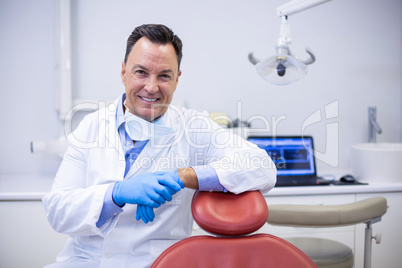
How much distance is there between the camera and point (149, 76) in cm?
115

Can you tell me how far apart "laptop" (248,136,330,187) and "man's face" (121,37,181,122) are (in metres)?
0.92

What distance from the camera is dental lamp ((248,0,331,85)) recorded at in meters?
1.49

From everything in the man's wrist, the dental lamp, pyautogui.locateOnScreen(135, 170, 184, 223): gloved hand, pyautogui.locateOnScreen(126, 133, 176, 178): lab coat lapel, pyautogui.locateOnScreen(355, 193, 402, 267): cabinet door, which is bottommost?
pyautogui.locateOnScreen(355, 193, 402, 267): cabinet door

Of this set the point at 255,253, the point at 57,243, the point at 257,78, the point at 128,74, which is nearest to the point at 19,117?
the point at 57,243

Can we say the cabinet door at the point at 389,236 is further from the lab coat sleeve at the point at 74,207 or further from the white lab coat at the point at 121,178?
the lab coat sleeve at the point at 74,207

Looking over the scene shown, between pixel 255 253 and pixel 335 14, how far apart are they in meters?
1.95

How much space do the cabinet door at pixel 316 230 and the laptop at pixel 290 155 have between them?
0.65 ft

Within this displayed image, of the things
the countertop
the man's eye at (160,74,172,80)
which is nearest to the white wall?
the countertop

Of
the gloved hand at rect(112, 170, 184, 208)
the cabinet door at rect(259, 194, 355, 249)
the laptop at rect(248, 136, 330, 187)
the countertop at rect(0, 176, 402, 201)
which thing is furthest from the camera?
the laptop at rect(248, 136, 330, 187)

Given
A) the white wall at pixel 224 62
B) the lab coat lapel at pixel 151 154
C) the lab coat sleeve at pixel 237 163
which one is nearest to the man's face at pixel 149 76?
the lab coat lapel at pixel 151 154

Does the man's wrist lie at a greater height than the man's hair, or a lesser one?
lesser

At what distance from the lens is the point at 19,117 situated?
1983mm

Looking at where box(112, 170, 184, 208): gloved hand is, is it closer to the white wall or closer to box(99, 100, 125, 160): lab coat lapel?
box(99, 100, 125, 160): lab coat lapel

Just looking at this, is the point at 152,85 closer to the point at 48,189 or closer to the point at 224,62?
the point at 48,189
